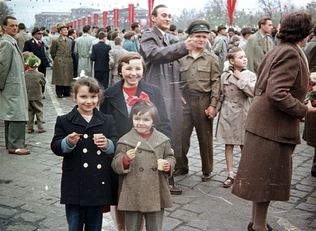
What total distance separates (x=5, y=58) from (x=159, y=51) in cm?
316

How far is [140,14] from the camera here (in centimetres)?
4931

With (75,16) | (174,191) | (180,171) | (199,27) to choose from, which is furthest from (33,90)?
(75,16)

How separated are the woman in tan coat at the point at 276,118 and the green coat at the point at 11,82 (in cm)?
417

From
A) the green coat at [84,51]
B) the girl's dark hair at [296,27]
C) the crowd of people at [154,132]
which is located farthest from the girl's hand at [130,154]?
the green coat at [84,51]

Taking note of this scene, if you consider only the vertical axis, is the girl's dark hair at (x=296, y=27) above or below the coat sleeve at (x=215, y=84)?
above

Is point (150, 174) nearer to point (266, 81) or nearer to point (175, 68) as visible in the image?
point (266, 81)

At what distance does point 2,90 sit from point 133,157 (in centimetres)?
426

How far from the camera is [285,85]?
3.24 meters

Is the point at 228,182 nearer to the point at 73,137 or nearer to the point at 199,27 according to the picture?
the point at 199,27

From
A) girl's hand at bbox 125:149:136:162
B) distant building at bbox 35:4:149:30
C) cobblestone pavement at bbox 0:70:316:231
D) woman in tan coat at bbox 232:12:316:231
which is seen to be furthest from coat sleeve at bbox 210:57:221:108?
distant building at bbox 35:4:149:30

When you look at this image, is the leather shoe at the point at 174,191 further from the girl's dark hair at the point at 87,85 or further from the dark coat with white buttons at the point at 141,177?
the girl's dark hair at the point at 87,85

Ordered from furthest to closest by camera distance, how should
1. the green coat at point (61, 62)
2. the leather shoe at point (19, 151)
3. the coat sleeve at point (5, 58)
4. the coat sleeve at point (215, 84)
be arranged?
the green coat at point (61, 62), the leather shoe at point (19, 151), the coat sleeve at point (5, 58), the coat sleeve at point (215, 84)

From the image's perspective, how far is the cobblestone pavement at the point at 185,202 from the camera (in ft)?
12.6

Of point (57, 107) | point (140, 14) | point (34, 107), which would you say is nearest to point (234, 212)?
point (34, 107)
